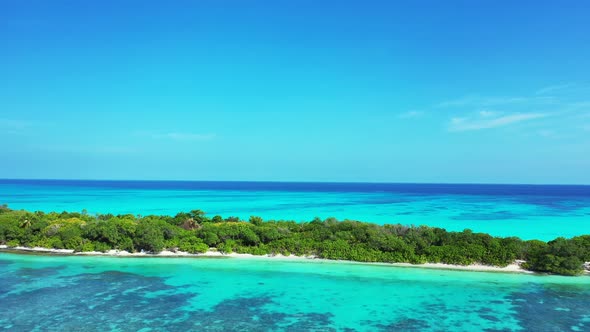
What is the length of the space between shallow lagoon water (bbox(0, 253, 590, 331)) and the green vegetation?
4.01ft

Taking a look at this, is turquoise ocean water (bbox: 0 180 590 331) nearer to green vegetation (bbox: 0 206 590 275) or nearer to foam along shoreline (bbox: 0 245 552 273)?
foam along shoreline (bbox: 0 245 552 273)

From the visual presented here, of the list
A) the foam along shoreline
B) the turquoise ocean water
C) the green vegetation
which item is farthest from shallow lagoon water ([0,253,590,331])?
the green vegetation

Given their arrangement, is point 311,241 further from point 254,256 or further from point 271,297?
point 271,297

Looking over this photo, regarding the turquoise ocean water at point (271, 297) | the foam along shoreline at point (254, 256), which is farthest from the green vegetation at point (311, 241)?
the turquoise ocean water at point (271, 297)

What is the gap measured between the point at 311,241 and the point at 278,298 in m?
7.72

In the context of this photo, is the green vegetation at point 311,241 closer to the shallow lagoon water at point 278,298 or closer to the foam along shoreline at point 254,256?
the foam along shoreline at point 254,256

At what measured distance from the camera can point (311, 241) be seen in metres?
21.8

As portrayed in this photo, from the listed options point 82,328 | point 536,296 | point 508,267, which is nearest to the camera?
point 82,328

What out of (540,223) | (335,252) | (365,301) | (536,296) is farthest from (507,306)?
(540,223)

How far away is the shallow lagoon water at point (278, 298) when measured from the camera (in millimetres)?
11758

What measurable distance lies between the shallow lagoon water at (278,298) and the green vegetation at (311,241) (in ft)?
4.01

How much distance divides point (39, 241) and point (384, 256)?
21311 mm

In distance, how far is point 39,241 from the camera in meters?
23.3

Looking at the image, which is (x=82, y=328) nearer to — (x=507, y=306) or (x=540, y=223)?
(x=507, y=306)
